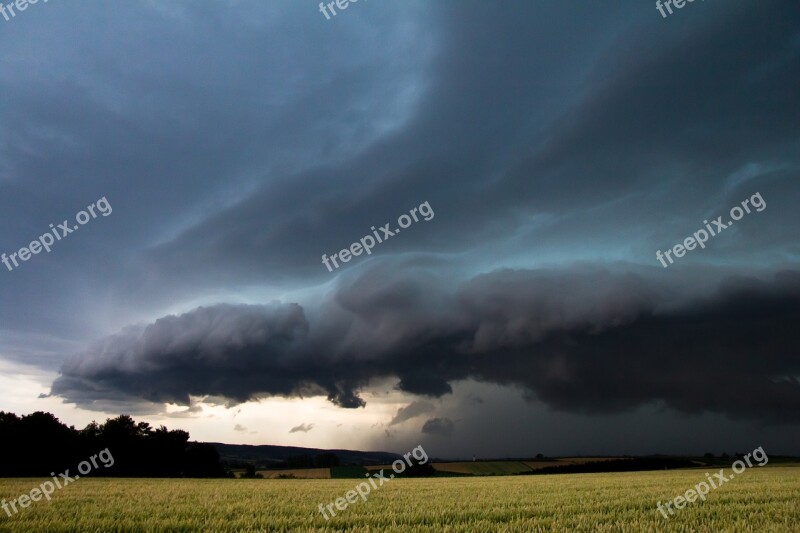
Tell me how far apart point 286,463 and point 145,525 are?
320 feet

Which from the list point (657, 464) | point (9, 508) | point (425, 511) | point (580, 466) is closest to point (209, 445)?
point (580, 466)

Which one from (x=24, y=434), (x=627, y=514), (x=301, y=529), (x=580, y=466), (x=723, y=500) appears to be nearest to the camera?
(x=301, y=529)

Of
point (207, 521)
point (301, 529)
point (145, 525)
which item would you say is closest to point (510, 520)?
point (301, 529)

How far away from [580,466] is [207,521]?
3303 inches

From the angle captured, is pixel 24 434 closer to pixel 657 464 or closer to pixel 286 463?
pixel 286 463

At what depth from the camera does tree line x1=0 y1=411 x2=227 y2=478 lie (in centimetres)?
6238

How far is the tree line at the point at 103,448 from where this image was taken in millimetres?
62375

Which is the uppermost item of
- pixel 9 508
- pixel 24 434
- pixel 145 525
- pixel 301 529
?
pixel 24 434

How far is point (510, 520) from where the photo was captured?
11.9 m

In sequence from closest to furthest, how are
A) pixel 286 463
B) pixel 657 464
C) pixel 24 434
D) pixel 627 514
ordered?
1. pixel 627 514
2. pixel 24 434
3. pixel 657 464
4. pixel 286 463

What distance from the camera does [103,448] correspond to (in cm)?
7156

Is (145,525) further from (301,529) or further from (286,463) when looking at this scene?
(286,463)

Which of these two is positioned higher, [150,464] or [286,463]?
[150,464]

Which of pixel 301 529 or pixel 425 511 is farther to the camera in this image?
pixel 425 511
